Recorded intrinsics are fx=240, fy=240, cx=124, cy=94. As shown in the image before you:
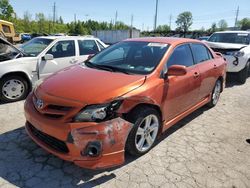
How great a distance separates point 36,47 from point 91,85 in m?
3.86

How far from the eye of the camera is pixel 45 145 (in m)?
2.93

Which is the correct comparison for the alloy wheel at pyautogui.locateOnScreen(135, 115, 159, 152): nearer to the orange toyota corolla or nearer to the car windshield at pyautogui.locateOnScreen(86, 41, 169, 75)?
the orange toyota corolla

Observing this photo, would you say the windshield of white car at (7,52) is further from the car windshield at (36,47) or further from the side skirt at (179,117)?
the side skirt at (179,117)

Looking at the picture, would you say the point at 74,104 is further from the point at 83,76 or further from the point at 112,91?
the point at 83,76

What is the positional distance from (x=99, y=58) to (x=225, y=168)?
8.63 feet

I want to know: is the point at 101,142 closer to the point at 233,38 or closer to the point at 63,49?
the point at 63,49

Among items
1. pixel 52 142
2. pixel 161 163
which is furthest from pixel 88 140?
pixel 161 163

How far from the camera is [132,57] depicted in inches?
155

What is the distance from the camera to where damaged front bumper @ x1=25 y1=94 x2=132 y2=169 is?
2.63 meters

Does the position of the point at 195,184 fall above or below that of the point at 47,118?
below

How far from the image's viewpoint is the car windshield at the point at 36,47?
19.7 ft

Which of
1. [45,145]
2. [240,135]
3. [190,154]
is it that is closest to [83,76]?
[45,145]

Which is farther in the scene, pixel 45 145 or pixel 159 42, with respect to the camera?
pixel 159 42

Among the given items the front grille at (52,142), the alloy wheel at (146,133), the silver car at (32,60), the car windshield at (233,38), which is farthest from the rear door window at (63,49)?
the car windshield at (233,38)
